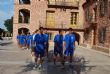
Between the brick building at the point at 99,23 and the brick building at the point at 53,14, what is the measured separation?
15.0ft

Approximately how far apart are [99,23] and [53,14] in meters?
13.6

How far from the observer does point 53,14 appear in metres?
44.5

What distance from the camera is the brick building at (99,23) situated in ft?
92.8

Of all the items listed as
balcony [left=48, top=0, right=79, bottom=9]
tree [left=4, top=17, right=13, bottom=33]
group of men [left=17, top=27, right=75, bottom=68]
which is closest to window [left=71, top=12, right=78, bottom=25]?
balcony [left=48, top=0, right=79, bottom=9]

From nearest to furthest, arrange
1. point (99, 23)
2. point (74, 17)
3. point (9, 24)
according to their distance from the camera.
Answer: point (99, 23) < point (74, 17) < point (9, 24)

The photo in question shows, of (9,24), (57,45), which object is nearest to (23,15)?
(57,45)

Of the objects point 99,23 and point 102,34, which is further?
point 99,23

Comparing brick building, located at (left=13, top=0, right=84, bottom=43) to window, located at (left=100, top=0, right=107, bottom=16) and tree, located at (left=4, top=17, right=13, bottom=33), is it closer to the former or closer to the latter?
window, located at (left=100, top=0, right=107, bottom=16)

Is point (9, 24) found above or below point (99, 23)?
above

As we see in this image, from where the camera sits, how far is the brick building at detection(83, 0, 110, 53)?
28.3 metres

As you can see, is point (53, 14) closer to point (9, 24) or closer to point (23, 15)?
point (23, 15)

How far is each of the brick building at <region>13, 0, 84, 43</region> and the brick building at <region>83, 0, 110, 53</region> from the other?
4576mm

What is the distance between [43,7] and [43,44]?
99.7 ft

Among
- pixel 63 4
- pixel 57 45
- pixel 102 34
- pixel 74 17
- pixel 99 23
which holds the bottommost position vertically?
pixel 57 45
